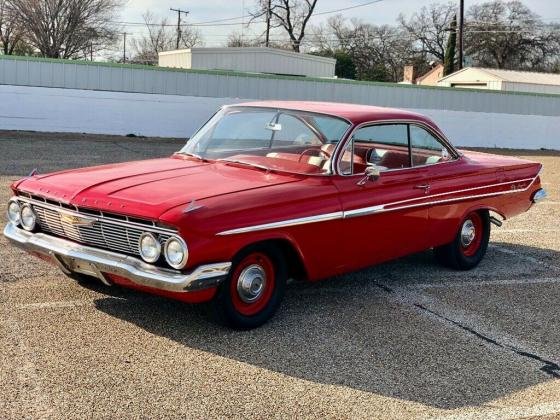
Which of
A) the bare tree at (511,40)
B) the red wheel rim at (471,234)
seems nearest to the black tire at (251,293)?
the red wheel rim at (471,234)

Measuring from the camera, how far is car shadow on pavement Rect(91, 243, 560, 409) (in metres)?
4.15

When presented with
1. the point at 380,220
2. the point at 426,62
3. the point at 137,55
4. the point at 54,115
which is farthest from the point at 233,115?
the point at 137,55

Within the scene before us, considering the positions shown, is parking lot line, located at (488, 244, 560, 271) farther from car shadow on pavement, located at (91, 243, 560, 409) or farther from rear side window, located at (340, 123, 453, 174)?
car shadow on pavement, located at (91, 243, 560, 409)

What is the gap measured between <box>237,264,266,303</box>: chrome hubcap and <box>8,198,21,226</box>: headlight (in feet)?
5.88

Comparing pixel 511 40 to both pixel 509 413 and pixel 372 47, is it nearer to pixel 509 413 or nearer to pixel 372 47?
pixel 372 47

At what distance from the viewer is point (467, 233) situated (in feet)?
22.4

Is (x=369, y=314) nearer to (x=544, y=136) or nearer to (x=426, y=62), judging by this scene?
(x=544, y=136)

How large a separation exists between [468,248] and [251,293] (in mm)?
3043

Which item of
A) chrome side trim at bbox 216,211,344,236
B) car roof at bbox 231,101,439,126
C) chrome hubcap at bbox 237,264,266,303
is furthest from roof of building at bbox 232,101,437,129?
chrome hubcap at bbox 237,264,266,303

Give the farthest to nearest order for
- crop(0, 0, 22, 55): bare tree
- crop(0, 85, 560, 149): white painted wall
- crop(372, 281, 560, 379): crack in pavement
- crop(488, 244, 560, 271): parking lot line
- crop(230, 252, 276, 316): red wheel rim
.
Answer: crop(0, 0, 22, 55): bare tree → crop(0, 85, 560, 149): white painted wall → crop(488, 244, 560, 271): parking lot line → crop(230, 252, 276, 316): red wheel rim → crop(372, 281, 560, 379): crack in pavement

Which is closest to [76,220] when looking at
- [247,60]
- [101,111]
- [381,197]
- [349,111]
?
[381,197]

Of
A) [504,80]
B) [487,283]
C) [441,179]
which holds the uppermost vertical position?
[504,80]

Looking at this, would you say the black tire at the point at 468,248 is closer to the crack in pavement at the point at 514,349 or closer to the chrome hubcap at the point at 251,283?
the crack in pavement at the point at 514,349

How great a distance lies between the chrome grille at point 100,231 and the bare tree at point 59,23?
44466 mm
